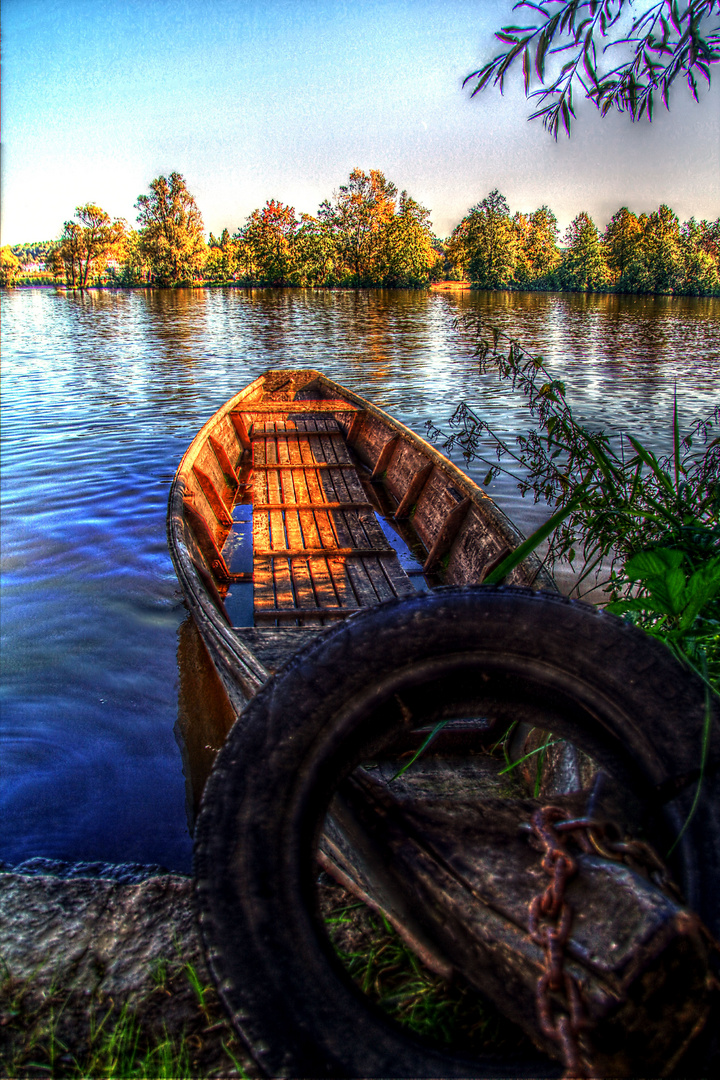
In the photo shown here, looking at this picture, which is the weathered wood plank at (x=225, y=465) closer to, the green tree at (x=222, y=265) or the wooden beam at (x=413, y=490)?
the wooden beam at (x=413, y=490)

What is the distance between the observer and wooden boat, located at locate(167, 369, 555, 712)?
12.4 ft

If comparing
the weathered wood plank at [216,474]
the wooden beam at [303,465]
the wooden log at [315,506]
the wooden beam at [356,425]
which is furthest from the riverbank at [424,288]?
the wooden log at [315,506]

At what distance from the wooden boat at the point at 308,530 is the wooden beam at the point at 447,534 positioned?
0.03 feet

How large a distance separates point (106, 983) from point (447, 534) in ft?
12.8

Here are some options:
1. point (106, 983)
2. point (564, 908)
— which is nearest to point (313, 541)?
point (106, 983)

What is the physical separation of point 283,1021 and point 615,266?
93.3 meters

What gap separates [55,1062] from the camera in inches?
71.5

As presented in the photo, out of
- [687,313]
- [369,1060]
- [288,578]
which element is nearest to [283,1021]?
[369,1060]

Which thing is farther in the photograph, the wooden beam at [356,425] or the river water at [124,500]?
the wooden beam at [356,425]

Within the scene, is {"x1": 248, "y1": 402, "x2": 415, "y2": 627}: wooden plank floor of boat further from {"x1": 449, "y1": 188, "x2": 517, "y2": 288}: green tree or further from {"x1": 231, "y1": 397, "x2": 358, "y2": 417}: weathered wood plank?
{"x1": 449, "y1": 188, "x2": 517, "y2": 288}: green tree

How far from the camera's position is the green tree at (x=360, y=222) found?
8212cm

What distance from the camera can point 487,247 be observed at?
75188 mm

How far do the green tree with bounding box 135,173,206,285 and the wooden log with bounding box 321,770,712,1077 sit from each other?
9322cm

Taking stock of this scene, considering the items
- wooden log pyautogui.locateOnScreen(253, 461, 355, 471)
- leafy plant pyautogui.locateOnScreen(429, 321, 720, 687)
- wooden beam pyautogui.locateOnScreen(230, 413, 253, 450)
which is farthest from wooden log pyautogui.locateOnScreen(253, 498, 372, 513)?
wooden beam pyautogui.locateOnScreen(230, 413, 253, 450)
